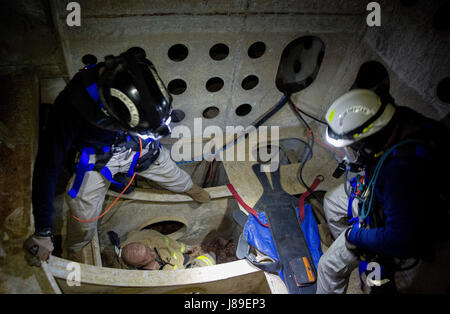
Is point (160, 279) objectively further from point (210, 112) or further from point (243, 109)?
point (243, 109)

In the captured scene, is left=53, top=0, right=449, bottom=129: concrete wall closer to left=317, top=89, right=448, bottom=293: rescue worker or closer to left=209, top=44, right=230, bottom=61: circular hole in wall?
left=209, top=44, right=230, bottom=61: circular hole in wall

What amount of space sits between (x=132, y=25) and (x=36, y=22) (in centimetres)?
84

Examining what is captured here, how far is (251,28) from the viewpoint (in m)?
2.77

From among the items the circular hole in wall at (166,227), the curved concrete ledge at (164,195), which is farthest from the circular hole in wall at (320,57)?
the circular hole in wall at (166,227)

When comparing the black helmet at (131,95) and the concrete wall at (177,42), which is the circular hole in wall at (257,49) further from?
the black helmet at (131,95)

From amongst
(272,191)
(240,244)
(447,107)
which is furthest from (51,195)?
(447,107)

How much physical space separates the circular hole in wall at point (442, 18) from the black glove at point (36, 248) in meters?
3.90

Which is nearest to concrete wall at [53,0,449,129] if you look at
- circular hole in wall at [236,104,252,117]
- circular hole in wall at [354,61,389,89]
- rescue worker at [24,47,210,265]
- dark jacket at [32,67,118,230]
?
circular hole in wall at [354,61,389,89]

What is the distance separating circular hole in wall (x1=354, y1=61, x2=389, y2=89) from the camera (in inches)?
129

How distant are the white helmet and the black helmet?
137 cm

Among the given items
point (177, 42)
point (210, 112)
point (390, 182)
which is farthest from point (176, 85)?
point (390, 182)

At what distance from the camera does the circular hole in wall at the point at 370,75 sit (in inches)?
129

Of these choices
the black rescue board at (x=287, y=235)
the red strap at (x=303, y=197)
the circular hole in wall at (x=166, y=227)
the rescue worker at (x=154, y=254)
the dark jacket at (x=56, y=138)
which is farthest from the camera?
the circular hole in wall at (x=166, y=227)
